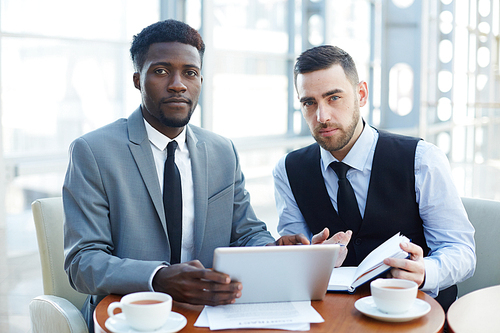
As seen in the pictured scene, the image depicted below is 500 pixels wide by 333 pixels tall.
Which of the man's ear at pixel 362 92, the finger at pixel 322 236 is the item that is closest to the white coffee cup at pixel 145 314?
the finger at pixel 322 236

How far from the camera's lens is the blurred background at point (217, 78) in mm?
3559

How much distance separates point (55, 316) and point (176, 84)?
75 cm

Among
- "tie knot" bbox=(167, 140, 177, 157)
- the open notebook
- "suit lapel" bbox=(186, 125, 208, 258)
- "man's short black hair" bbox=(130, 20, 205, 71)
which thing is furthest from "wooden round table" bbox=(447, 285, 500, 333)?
"man's short black hair" bbox=(130, 20, 205, 71)

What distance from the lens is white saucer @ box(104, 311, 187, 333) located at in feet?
3.30

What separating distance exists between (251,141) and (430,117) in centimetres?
531

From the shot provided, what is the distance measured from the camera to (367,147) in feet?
5.90

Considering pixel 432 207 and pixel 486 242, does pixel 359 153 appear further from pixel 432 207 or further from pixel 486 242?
pixel 486 242

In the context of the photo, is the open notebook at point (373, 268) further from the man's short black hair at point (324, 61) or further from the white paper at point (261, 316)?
the man's short black hair at point (324, 61)

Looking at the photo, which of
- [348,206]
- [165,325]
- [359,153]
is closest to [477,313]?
[348,206]

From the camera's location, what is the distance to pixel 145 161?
1.52 m

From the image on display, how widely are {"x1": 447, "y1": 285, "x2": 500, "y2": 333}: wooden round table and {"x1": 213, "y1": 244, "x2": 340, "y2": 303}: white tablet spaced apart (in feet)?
1.09

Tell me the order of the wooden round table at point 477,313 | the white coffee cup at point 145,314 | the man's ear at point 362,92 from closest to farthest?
1. the white coffee cup at point 145,314
2. the wooden round table at point 477,313
3. the man's ear at point 362,92

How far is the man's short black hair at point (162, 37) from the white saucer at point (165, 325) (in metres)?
0.86

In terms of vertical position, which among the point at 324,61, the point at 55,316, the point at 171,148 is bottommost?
the point at 55,316
